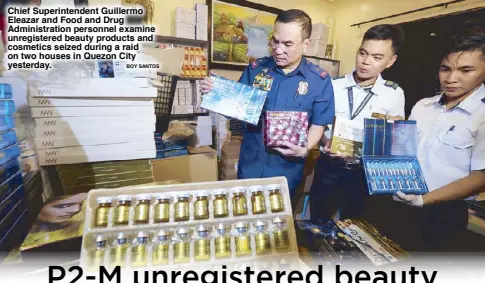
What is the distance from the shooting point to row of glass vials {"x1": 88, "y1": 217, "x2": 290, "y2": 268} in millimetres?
742

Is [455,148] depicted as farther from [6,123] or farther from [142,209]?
[6,123]

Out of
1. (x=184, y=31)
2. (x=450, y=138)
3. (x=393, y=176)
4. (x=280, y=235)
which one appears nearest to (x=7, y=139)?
(x=280, y=235)

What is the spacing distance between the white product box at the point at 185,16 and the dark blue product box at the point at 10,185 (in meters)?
2.17

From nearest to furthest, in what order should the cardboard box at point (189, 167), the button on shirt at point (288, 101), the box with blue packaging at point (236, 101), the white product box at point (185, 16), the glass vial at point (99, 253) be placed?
the glass vial at point (99, 253), the box with blue packaging at point (236, 101), the button on shirt at point (288, 101), the cardboard box at point (189, 167), the white product box at point (185, 16)

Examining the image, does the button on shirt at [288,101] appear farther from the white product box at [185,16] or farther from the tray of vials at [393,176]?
the white product box at [185,16]

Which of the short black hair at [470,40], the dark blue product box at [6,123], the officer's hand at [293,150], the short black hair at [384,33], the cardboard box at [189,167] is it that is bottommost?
the cardboard box at [189,167]

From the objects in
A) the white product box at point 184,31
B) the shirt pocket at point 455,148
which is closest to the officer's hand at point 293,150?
the shirt pocket at point 455,148

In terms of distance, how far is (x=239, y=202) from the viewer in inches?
32.7

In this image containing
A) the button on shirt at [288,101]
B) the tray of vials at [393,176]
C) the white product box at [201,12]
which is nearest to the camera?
the tray of vials at [393,176]

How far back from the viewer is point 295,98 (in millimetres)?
1389

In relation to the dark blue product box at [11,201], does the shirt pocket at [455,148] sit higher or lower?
higher

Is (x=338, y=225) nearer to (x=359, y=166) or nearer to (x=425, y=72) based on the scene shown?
(x=359, y=166)

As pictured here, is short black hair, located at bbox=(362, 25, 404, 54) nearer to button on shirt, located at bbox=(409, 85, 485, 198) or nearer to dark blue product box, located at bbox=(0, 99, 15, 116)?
button on shirt, located at bbox=(409, 85, 485, 198)

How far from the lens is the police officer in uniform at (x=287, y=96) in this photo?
1279 mm
